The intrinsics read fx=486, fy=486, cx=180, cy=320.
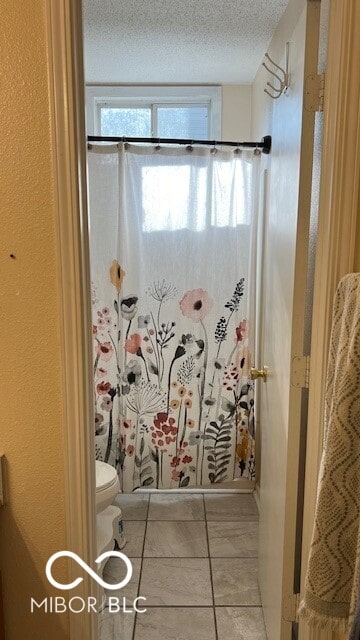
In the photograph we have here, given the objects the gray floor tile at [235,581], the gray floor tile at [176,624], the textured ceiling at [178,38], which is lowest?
the gray floor tile at [176,624]

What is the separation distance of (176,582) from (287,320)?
138 cm

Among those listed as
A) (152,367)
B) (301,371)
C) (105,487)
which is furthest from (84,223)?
(152,367)

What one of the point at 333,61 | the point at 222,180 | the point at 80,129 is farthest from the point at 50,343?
the point at 222,180

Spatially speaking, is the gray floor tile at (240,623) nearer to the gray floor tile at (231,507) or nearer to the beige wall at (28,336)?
the gray floor tile at (231,507)

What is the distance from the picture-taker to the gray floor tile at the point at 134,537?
7.78 ft

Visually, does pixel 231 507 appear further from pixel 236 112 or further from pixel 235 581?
pixel 236 112

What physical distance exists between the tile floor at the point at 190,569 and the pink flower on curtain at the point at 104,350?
886 millimetres

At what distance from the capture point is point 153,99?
299 cm

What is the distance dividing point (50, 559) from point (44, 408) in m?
0.42

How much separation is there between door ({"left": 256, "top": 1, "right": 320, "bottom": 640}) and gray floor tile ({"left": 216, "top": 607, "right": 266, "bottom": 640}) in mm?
74

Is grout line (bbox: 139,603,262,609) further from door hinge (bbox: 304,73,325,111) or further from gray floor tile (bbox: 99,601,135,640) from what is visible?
door hinge (bbox: 304,73,325,111)

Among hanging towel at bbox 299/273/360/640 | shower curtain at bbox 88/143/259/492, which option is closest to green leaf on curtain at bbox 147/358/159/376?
shower curtain at bbox 88/143/259/492

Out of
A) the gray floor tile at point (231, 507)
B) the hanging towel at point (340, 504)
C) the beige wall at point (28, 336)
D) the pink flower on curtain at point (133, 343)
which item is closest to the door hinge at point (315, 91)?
the hanging towel at point (340, 504)

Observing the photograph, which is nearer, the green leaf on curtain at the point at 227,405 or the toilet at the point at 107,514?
the toilet at the point at 107,514
